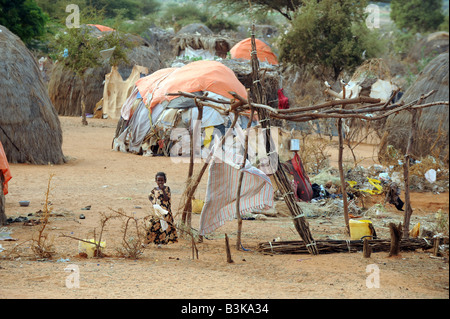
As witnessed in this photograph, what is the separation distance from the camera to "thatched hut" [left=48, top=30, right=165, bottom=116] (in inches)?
879

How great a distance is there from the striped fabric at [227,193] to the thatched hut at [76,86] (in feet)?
56.0

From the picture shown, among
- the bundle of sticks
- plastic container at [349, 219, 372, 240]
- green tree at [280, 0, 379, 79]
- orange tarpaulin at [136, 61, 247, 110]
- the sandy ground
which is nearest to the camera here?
the sandy ground

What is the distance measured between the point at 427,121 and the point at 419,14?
26.1 m

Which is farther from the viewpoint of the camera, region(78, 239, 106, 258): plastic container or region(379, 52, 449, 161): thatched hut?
region(379, 52, 449, 161): thatched hut

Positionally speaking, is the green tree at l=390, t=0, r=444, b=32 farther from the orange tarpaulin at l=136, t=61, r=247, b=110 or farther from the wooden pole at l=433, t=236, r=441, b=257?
the wooden pole at l=433, t=236, r=441, b=257

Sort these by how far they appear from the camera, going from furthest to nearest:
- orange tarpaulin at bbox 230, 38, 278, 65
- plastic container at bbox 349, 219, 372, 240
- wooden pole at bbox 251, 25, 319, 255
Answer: orange tarpaulin at bbox 230, 38, 278, 65
plastic container at bbox 349, 219, 372, 240
wooden pole at bbox 251, 25, 319, 255

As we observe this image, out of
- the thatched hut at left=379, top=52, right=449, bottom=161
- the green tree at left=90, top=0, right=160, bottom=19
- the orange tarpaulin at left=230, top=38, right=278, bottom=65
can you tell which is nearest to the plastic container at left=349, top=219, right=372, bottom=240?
the thatched hut at left=379, top=52, right=449, bottom=161

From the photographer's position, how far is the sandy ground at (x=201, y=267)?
14.3 ft

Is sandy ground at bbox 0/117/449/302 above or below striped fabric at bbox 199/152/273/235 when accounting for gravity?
below

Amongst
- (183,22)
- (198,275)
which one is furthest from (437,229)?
(183,22)

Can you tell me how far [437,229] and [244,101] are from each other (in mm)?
2588

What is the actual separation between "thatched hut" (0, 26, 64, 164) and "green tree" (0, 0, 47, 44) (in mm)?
5336

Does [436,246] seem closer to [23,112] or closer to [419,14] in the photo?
[23,112]

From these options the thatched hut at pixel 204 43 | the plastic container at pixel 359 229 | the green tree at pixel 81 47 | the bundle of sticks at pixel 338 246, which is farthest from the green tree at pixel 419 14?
the bundle of sticks at pixel 338 246
